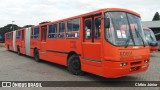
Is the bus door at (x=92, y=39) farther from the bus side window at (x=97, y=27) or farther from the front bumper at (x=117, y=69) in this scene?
the front bumper at (x=117, y=69)

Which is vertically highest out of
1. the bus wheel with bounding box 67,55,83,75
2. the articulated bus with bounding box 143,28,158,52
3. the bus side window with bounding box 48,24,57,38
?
the bus side window with bounding box 48,24,57,38

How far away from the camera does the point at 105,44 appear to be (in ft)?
26.7

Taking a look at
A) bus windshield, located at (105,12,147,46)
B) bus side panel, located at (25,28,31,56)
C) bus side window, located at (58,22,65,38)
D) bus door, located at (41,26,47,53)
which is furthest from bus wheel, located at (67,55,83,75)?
bus side panel, located at (25,28,31,56)

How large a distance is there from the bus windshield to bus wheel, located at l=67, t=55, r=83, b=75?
2.55m

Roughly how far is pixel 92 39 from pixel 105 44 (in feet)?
3.53

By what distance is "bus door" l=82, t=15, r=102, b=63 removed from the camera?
8.64 metres

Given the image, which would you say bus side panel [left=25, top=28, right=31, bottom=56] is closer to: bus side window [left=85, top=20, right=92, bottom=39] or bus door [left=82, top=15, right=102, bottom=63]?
bus door [left=82, top=15, right=102, bottom=63]

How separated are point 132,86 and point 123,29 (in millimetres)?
2003

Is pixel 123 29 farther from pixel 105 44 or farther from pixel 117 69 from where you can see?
pixel 117 69

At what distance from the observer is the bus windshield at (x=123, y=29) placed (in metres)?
8.12

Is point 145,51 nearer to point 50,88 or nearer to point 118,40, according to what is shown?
point 118,40

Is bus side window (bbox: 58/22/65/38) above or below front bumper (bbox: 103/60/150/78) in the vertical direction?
above

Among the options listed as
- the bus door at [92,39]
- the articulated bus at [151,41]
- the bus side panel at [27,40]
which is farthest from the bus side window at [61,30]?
the articulated bus at [151,41]

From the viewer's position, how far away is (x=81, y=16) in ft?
32.8
